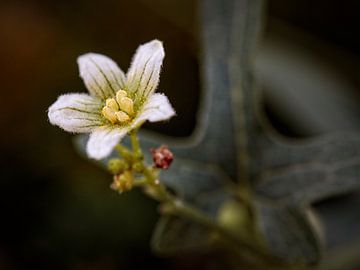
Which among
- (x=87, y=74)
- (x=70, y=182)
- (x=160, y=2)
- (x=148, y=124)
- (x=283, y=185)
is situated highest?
(x=87, y=74)

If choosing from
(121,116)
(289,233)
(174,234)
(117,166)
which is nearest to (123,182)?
(117,166)

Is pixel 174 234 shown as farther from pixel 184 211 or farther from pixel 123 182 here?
pixel 123 182

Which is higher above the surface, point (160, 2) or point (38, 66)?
point (160, 2)

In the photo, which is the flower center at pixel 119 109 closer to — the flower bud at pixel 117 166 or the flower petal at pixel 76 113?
the flower petal at pixel 76 113

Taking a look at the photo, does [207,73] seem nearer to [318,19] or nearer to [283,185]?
[283,185]

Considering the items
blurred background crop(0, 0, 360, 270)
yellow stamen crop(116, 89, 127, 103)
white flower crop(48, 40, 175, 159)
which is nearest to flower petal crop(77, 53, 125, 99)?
white flower crop(48, 40, 175, 159)

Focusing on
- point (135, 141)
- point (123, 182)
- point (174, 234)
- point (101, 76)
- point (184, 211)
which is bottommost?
point (174, 234)

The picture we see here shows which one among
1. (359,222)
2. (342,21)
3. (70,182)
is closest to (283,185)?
(359,222)

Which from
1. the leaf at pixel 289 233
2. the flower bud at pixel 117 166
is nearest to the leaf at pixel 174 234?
the leaf at pixel 289 233
